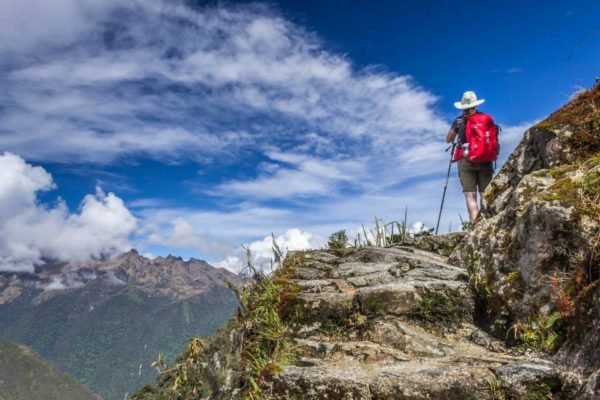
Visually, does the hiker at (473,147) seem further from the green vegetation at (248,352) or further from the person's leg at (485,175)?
the green vegetation at (248,352)

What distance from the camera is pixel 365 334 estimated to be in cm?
641

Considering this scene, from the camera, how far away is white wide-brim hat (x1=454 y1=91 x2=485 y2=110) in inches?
478

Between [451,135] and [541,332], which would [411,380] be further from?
[451,135]

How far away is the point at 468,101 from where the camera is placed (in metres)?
12.3

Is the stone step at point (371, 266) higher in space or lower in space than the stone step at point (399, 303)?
higher

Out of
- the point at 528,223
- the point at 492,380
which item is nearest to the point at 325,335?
the point at 492,380

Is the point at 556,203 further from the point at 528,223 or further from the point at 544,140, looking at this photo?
the point at 544,140

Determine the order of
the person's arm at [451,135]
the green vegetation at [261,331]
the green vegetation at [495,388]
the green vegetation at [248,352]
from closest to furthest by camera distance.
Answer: the green vegetation at [495,388]
the green vegetation at [261,331]
the green vegetation at [248,352]
the person's arm at [451,135]

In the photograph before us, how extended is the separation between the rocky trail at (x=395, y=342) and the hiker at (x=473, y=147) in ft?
13.0

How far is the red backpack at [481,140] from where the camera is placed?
37.9 ft

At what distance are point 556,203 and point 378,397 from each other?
3191 mm

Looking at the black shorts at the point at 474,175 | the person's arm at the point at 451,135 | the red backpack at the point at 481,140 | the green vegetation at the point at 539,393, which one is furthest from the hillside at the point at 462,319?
the person's arm at the point at 451,135

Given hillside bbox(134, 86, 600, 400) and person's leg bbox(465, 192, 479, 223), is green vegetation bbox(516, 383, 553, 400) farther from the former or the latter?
person's leg bbox(465, 192, 479, 223)

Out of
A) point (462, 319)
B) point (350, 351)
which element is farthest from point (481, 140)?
point (350, 351)
